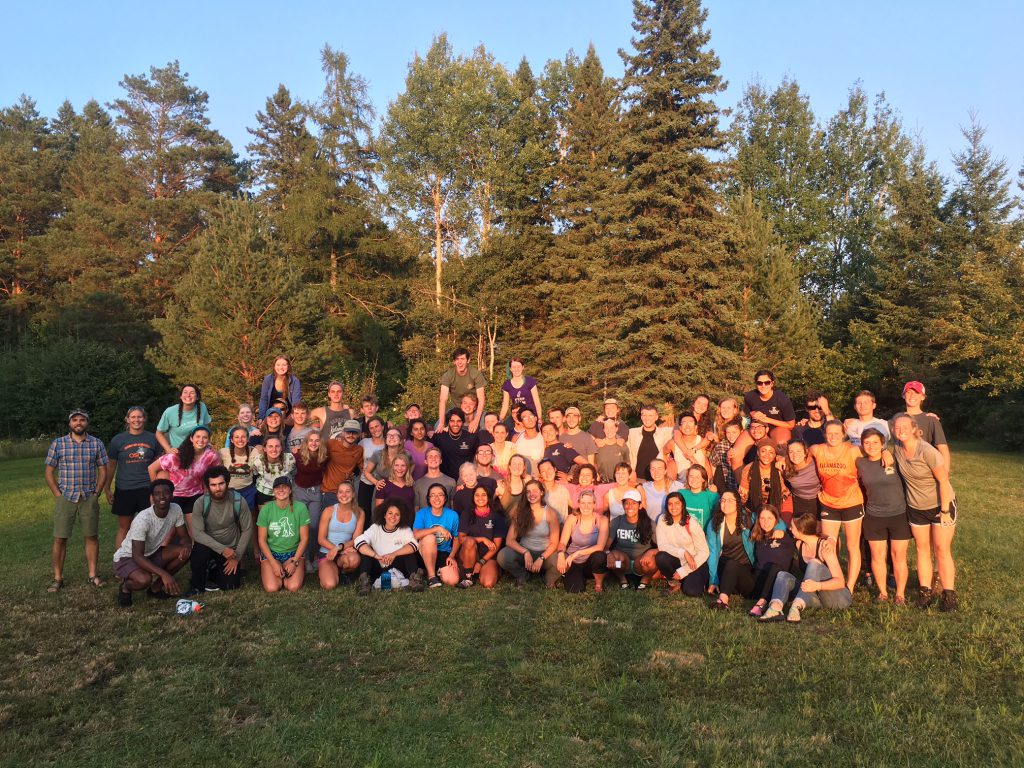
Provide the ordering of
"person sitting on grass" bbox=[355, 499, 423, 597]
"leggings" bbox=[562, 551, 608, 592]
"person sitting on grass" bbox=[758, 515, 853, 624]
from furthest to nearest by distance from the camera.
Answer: "person sitting on grass" bbox=[355, 499, 423, 597]
"leggings" bbox=[562, 551, 608, 592]
"person sitting on grass" bbox=[758, 515, 853, 624]

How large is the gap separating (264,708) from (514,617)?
2216 mm

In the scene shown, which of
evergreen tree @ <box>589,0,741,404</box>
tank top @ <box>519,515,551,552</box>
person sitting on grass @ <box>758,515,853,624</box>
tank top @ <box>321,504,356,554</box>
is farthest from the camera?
evergreen tree @ <box>589,0,741,404</box>

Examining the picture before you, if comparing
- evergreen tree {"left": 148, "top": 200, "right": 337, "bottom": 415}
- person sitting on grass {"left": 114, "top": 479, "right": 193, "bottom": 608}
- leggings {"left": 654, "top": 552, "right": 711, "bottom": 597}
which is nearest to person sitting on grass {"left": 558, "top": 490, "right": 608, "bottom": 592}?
leggings {"left": 654, "top": 552, "right": 711, "bottom": 597}

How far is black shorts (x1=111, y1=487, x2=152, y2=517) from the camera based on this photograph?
7.05 m

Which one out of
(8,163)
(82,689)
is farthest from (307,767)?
(8,163)

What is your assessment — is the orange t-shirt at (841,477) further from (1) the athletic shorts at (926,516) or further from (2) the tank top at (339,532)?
(2) the tank top at (339,532)

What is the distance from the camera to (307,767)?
11.3ft

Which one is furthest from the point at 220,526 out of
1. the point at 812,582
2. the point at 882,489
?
the point at 882,489

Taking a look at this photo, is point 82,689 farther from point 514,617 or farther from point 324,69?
point 324,69

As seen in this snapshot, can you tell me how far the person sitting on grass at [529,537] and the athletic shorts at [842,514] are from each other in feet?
7.96

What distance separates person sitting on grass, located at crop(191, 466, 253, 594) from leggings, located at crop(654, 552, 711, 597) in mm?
3975

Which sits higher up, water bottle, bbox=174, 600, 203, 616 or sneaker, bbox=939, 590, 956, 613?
sneaker, bbox=939, 590, 956, 613

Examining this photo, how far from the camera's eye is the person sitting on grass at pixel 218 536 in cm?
656

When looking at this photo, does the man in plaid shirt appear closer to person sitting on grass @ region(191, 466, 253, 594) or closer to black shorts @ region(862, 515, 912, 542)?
person sitting on grass @ region(191, 466, 253, 594)
